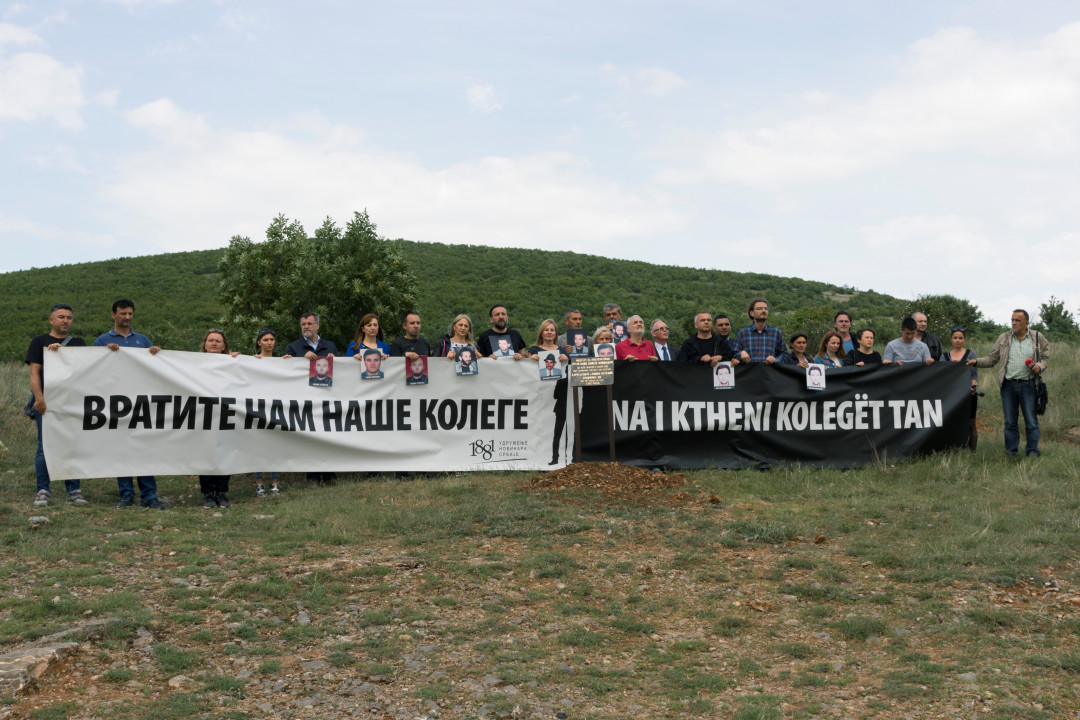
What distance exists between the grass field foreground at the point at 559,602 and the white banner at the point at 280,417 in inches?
23.5

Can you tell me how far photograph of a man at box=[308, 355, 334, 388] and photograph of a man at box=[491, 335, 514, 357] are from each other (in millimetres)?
2046

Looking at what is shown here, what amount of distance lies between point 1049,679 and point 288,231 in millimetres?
24967

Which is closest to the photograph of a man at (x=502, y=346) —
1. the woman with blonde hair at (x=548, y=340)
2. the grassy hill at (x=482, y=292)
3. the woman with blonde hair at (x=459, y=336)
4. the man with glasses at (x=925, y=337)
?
the woman with blonde hair at (x=459, y=336)

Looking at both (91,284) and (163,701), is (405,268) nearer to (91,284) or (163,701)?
(163,701)

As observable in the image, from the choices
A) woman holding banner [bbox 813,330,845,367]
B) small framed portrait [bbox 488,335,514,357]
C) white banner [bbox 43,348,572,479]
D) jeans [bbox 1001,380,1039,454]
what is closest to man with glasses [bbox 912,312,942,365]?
jeans [bbox 1001,380,1039,454]

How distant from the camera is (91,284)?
51125 millimetres

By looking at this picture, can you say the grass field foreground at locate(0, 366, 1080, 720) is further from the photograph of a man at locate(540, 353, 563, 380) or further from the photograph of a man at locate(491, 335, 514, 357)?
the photograph of a man at locate(491, 335, 514, 357)

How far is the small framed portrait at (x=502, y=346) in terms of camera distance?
36.3 feet

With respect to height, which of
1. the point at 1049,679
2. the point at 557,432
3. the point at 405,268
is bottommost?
the point at 1049,679

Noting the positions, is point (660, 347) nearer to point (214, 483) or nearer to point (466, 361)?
point (466, 361)

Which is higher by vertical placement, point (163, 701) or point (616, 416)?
point (616, 416)

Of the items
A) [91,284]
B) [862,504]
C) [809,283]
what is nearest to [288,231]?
[862,504]

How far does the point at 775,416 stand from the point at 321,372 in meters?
5.73

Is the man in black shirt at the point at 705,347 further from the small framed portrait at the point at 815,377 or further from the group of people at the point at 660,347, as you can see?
the small framed portrait at the point at 815,377
